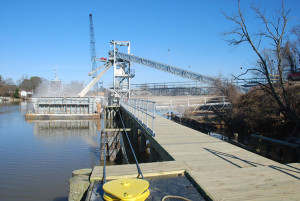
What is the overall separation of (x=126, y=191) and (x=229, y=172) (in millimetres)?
2135

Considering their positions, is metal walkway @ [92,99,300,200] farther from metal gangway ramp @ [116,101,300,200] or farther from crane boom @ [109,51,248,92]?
crane boom @ [109,51,248,92]

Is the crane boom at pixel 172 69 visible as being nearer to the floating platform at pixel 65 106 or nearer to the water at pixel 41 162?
the floating platform at pixel 65 106

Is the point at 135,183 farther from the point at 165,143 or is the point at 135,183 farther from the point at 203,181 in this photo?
the point at 165,143

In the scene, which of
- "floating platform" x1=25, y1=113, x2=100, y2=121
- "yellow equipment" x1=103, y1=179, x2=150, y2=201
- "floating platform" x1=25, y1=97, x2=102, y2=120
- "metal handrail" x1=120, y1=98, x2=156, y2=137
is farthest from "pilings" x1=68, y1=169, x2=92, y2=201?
"floating platform" x1=25, y1=97, x2=102, y2=120

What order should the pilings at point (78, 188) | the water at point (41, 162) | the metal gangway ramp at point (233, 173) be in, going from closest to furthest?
the metal gangway ramp at point (233, 173)
the pilings at point (78, 188)
the water at point (41, 162)

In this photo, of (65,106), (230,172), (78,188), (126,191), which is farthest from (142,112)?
(65,106)

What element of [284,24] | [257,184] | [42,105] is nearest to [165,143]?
[257,184]

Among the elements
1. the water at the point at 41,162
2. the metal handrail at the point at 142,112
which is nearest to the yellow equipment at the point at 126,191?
the metal handrail at the point at 142,112

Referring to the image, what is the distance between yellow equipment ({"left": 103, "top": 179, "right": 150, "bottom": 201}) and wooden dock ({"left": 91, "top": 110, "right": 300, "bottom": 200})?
674 mm

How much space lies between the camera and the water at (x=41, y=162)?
8.40 metres

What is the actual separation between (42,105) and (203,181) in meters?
32.5

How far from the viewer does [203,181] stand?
12.8ft

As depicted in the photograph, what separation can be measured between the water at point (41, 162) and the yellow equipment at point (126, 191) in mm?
5455

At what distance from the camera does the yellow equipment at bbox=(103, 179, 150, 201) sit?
3.10 m
